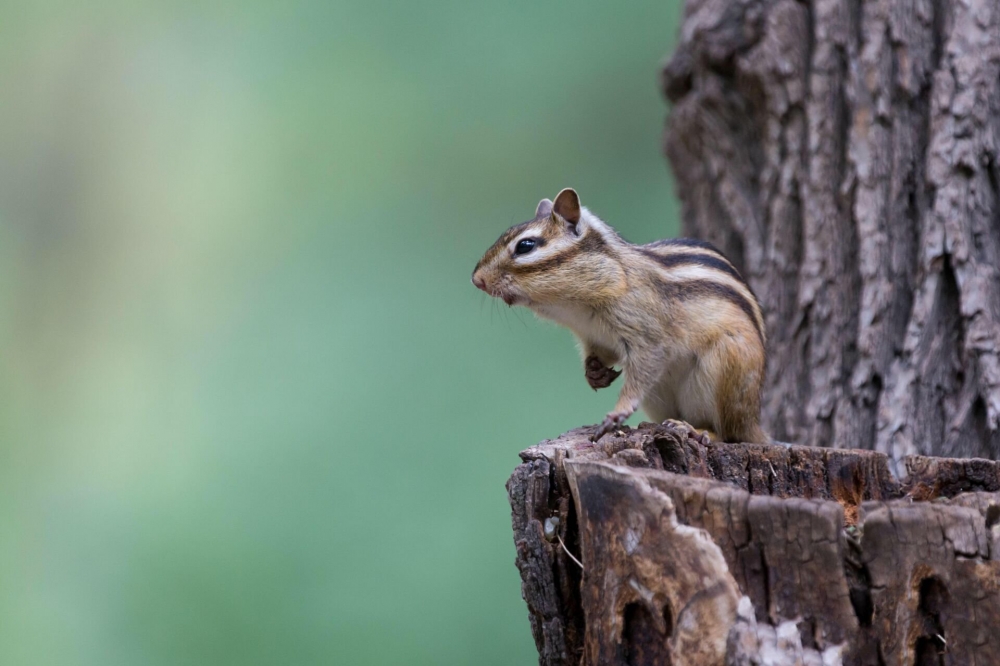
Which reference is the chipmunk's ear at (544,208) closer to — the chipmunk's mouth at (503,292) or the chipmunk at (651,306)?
the chipmunk at (651,306)

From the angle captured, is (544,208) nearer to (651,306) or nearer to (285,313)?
(651,306)

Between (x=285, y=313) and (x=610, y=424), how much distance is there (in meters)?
3.05

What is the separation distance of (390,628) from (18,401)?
2.35 meters

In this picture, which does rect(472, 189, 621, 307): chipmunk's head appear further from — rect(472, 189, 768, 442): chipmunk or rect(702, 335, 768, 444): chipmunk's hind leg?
rect(702, 335, 768, 444): chipmunk's hind leg

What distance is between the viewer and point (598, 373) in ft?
10.6

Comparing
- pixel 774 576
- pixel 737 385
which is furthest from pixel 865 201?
pixel 774 576

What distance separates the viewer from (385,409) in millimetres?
5133

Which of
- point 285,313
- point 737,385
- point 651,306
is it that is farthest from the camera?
point 285,313

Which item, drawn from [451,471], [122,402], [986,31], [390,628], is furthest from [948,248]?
[122,402]

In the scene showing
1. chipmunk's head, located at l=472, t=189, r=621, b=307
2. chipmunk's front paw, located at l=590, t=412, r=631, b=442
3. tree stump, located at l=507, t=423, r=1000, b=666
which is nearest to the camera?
tree stump, located at l=507, t=423, r=1000, b=666

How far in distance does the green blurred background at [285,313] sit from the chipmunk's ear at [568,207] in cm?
202

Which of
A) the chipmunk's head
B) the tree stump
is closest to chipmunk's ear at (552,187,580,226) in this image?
the chipmunk's head

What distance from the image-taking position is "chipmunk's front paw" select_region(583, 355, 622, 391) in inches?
126

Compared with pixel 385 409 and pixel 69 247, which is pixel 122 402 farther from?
pixel 385 409
